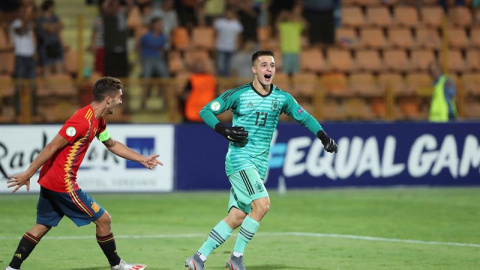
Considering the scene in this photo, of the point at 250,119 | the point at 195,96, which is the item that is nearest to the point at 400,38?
the point at 195,96

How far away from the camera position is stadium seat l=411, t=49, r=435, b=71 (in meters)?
24.5

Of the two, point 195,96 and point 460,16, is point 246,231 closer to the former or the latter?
point 195,96

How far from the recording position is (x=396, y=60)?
24438 mm

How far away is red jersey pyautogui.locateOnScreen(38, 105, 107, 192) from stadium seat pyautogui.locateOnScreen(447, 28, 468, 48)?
699 inches

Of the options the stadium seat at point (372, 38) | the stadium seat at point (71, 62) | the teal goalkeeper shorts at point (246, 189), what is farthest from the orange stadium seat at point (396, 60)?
the teal goalkeeper shorts at point (246, 189)

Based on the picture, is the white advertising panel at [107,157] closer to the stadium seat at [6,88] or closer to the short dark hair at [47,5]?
the stadium seat at [6,88]

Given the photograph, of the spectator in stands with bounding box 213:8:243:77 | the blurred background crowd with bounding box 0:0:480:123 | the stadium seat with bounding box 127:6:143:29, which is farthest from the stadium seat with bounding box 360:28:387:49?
the stadium seat with bounding box 127:6:143:29

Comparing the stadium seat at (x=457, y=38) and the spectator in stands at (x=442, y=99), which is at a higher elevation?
the stadium seat at (x=457, y=38)

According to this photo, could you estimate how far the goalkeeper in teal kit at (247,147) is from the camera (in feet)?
29.7

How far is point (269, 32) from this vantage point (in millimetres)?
23594

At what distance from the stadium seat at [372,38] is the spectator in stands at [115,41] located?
657cm

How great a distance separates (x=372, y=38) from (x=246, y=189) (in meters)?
16.2

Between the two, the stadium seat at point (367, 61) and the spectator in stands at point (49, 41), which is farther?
the stadium seat at point (367, 61)

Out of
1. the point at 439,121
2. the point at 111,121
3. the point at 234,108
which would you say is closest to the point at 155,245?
the point at 234,108
